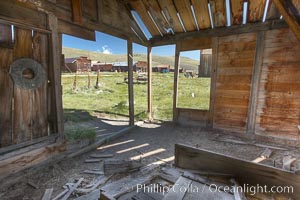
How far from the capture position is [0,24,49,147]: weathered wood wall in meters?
2.21

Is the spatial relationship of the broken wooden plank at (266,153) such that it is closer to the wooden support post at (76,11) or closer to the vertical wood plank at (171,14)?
the vertical wood plank at (171,14)

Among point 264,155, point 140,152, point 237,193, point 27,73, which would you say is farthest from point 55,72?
point 264,155

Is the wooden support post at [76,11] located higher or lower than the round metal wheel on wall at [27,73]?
higher

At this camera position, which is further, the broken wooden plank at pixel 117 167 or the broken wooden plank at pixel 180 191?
the broken wooden plank at pixel 117 167

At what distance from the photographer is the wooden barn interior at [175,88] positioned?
1.71 meters

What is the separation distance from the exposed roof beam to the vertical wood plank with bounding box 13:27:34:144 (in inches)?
143

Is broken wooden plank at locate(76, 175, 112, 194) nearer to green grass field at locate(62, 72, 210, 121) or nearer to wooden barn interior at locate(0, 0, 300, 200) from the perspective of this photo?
wooden barn interior at locate(0, 0, 300, 200)

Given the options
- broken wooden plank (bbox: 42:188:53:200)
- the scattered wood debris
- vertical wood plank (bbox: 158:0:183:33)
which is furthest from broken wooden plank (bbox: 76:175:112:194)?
vertical wood plank (bbox: 158:0:183:33)

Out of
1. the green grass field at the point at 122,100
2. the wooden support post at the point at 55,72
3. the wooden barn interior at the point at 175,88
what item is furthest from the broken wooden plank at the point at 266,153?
the wooden support post at the point at 55,72

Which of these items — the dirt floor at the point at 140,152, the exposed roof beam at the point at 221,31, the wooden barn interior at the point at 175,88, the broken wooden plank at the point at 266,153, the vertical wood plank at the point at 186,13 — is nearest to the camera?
the wooden barn interior at the point at 175,88

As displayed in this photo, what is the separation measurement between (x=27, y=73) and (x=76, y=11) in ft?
4.65

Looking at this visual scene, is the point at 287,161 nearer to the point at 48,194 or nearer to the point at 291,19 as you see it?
the point at 291,19

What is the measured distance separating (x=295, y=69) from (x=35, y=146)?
203 inches

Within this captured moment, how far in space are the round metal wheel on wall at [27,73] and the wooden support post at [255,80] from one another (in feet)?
14.4
